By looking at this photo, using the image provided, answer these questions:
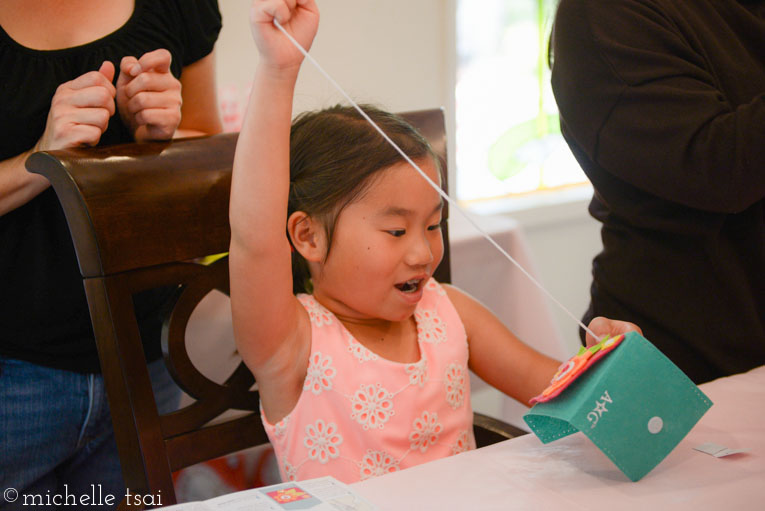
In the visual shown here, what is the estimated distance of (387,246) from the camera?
908mm

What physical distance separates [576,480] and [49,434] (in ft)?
2.15

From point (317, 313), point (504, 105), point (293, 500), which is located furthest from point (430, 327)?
point (504, 105)

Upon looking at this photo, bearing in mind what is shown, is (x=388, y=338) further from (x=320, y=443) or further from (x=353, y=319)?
(x=320, y=443)

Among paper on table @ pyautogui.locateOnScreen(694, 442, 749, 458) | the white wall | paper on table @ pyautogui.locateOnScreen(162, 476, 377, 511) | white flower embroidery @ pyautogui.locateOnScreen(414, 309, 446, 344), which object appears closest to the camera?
paper on table @ pyautogui.locateOnScreen(162, 476, 377, 511)

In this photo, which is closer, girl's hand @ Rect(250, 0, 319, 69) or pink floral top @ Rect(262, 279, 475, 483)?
girl's hand @ Rect(250, 0, 319, 69)

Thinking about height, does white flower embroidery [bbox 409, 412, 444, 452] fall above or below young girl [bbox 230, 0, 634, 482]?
below

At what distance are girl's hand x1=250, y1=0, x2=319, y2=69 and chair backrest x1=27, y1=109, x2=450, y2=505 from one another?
0.73ft

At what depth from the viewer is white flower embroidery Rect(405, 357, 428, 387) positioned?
972 millimetres

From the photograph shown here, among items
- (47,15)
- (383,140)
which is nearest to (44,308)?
(47,15)

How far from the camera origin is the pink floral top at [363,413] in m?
0.91

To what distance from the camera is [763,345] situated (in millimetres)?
1022

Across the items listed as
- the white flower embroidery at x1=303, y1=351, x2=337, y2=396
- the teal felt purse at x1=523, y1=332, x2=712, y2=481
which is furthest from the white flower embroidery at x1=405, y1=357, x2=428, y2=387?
the teal felt purse at x1=523, y1=332, x2=712, y2=481

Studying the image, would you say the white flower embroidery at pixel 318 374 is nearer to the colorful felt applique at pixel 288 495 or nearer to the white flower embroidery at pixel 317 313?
the white flower embroidery at pixel 317 313

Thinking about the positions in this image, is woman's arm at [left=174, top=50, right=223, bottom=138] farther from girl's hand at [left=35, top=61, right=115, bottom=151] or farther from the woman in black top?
girl's hand at [left=35, top=61, right=115, bottom=151]
